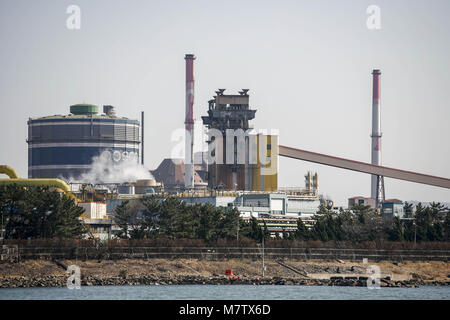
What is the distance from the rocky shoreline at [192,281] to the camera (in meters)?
104

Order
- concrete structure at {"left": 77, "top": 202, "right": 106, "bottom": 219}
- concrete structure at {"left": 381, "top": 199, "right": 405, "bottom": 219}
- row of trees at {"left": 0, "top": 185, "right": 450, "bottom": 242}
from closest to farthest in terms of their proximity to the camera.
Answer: row of trees at {"left": 0, "top": 185, "right": 450, "bottom": 242} → concrete structure at {"left": 77, "top": 202, "right": 106, "bottom": 219} → concrete structure at {"left": 381, "top": 199, "right": 405, "bottom": 219}

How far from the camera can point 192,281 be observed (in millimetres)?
111125

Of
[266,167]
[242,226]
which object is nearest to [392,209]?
[266,167]

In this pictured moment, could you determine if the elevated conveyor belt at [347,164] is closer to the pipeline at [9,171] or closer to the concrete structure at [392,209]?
the concrete structure at [392,209]

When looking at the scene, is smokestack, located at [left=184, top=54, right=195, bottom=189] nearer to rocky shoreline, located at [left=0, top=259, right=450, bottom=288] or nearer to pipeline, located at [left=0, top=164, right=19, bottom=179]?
pipeline, located at [left=0, top=164, right=19, bottom=179]

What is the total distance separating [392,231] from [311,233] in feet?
43.8

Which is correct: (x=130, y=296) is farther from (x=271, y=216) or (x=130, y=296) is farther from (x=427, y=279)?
(x=271, y=216)

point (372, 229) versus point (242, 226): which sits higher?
point (242, 226)

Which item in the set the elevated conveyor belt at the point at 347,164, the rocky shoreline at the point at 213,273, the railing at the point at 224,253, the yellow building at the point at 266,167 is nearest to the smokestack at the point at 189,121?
the yellow building at the point at 266,167

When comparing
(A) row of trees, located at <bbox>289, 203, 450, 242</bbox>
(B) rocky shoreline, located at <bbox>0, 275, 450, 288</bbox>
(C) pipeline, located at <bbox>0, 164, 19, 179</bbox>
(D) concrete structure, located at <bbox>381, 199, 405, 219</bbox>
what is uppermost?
(C) pipeline, located at <bbox>0, 164, 19, 179</bbox>

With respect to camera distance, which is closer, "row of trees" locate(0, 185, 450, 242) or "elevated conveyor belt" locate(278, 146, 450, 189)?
"row of trees" locate(0, 185, 450, 242)

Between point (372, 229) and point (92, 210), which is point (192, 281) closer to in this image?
point (92, 210)

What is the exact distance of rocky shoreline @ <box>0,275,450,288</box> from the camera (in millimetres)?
103562

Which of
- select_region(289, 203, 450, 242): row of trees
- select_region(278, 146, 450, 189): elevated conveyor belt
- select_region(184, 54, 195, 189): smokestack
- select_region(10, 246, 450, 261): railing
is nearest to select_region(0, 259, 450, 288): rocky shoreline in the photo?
select_region(10, 246, 450, 261): railing
